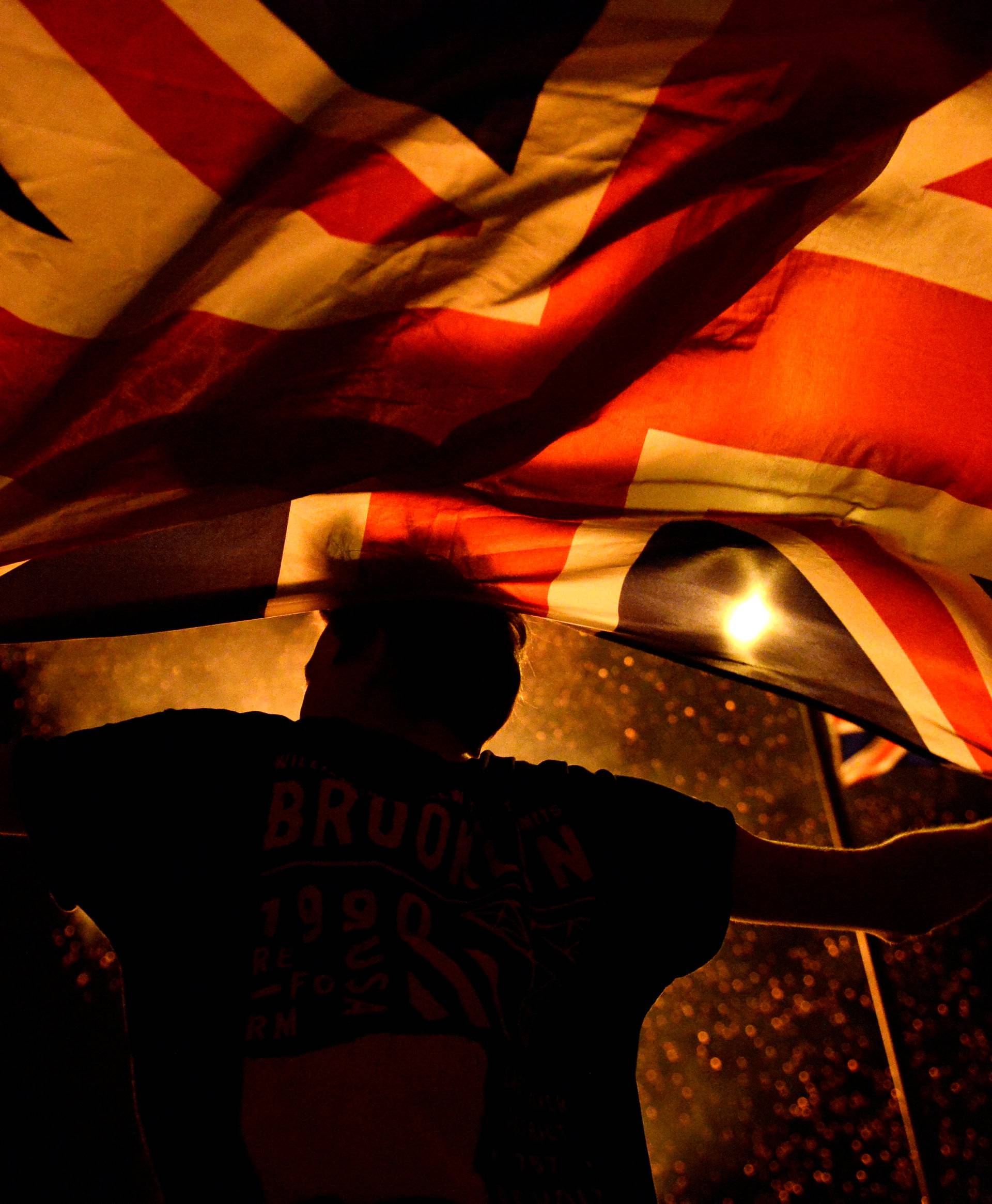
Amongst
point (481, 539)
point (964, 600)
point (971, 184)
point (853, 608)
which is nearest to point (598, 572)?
point (481, 539)

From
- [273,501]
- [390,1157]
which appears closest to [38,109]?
[273,501]

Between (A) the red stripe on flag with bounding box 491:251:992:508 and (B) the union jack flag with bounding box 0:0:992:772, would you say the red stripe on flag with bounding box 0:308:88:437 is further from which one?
(A) the red stripe on flag with bounding box 491:251:992:508

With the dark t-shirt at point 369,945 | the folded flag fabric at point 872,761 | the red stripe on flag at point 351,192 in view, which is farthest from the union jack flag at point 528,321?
the folded flag fabric at point 872,761

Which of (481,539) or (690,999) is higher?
(481,539)

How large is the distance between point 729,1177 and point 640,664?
614 millimetres

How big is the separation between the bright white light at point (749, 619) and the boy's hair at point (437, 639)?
0.21 metres

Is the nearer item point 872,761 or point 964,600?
point 964,600

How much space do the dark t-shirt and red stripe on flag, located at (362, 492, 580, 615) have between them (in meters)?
0.21

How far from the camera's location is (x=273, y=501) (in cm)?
68

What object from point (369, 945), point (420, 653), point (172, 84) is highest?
point (172, 84)

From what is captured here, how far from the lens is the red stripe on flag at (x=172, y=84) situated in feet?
1.81

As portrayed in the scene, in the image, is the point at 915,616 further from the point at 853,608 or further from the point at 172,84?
the point at 172,84

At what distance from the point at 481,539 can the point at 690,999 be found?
648mm

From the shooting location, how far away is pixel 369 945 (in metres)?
0.58
